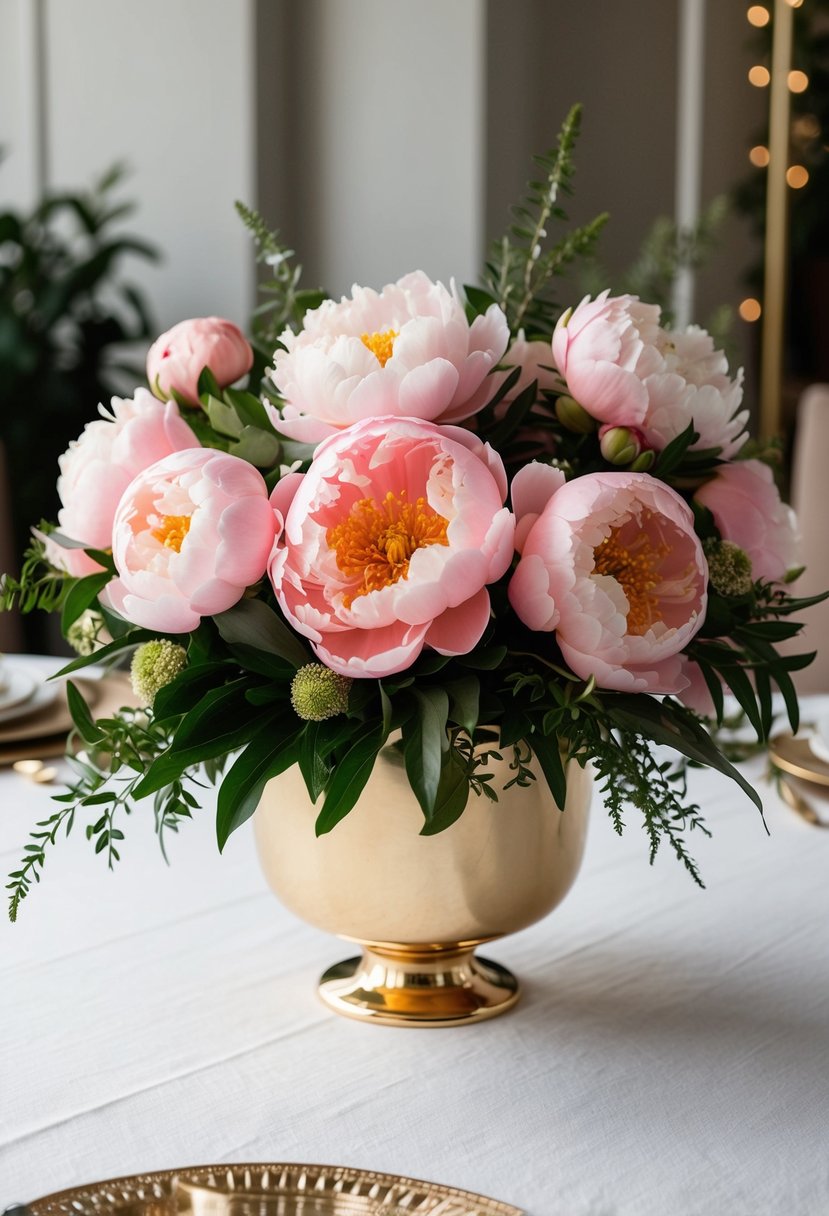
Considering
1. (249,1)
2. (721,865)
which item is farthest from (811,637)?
(249,1)

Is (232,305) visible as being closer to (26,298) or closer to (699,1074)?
(26,298)

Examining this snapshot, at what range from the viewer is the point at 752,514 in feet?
2.10

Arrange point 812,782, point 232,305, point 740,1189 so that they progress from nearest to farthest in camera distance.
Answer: point 740,1189 → point 812,782 → point 232,305

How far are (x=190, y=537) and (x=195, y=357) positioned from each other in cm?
16

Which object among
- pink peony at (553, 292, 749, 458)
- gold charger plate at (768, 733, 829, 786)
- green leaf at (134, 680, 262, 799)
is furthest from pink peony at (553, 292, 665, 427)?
gold charger plate at (768, 733, 829, 786)

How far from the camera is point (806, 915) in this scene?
0.80 m

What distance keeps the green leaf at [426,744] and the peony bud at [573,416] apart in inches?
6.2

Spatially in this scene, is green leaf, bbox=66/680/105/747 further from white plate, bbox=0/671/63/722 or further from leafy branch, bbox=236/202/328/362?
white plate, bbox=0/671/63/722

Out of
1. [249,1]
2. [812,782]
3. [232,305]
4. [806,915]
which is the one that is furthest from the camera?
[232,305]

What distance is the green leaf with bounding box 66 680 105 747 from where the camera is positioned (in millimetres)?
612

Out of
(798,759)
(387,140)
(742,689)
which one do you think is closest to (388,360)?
(742,689)

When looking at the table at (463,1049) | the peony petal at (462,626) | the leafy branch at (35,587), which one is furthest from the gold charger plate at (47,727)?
the peony petal at (462,626)

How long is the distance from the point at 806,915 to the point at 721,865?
91mm

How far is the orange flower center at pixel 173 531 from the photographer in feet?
1.88
